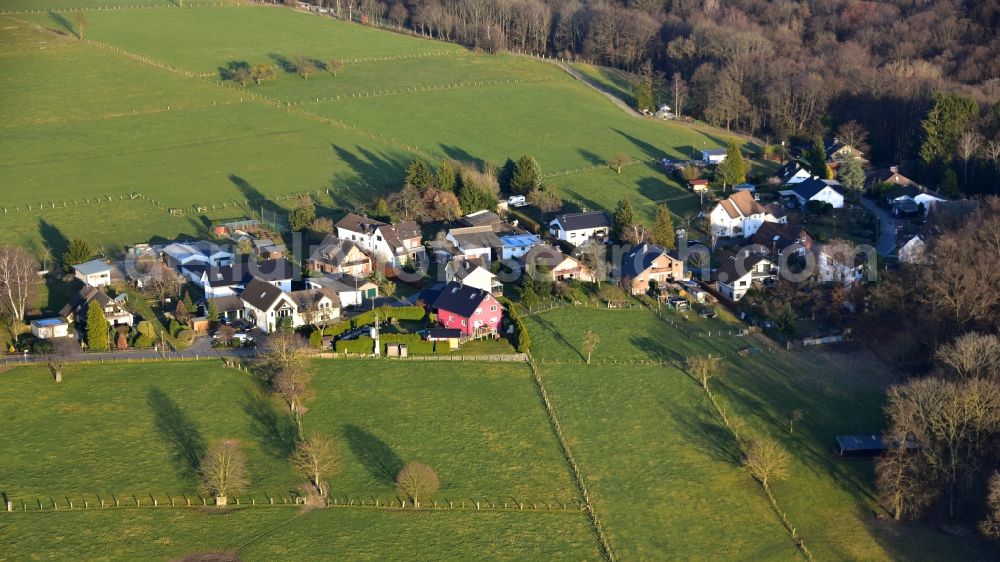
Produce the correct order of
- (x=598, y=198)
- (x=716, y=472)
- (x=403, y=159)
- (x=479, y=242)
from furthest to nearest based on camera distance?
(x=403, y=159)
(x=598, y=198)
(x=479, y=242)
(x=716, y=472)

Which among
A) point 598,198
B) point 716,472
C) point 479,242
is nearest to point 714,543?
point 716,472

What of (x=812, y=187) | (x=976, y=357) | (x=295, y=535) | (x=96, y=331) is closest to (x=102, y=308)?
(x=96, y=331)

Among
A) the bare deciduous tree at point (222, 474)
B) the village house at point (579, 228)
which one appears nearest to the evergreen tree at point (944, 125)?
the village house at point (579, 228)

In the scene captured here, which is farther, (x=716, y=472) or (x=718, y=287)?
(x=718, y=287)

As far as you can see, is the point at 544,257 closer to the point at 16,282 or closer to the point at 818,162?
the point at 16,282

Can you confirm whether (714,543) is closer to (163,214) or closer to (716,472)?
(716,472)
